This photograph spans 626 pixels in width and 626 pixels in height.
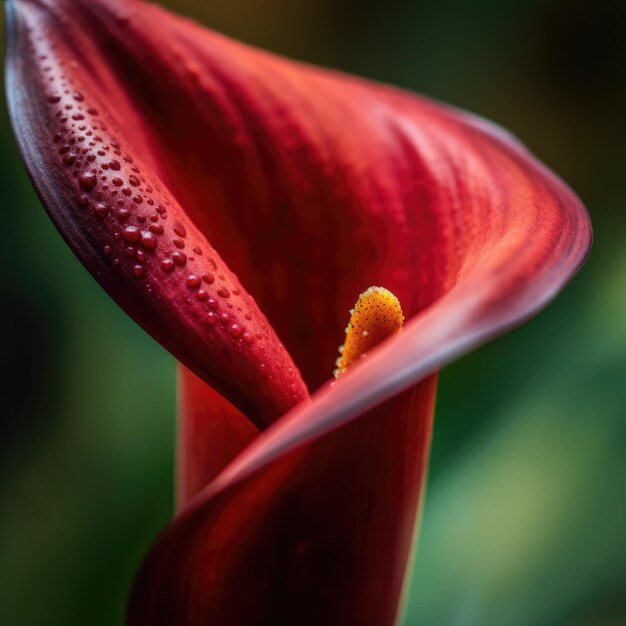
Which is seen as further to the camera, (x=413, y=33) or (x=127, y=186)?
(x=413, y=33)

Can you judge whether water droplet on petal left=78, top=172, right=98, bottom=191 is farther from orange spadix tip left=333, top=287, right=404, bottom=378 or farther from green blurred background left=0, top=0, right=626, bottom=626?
green blurred background left=0, top=0, right=626, bottom=626

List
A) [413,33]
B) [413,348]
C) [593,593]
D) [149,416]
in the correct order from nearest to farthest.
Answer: [413,348]
[593,593]
[149,416]
[413,33]

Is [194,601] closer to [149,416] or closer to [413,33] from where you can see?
[149,416]

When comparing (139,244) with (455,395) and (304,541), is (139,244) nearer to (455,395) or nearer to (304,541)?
(304,541)

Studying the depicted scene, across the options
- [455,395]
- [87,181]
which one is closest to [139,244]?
[87,181]

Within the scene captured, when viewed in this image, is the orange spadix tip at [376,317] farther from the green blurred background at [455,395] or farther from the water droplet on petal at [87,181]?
the green blurred background at [455,395]

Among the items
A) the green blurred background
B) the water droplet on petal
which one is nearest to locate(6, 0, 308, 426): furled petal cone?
the water droplet on petal

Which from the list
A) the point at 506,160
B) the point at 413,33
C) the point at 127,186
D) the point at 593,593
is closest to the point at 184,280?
the point at 127,186
